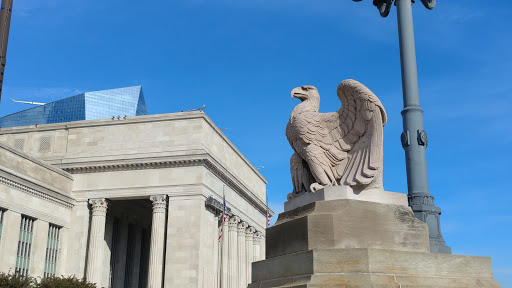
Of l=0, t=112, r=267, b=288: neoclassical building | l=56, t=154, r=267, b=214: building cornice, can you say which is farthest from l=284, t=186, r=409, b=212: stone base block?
l=56, t=154, r=267, b=214: building cornice

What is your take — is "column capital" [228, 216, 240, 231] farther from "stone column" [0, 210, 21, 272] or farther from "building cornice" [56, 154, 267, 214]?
"stone column" [0, 210, 21, 272]

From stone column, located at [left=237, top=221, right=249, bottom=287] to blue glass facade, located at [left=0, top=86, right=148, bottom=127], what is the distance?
39233 millimetres

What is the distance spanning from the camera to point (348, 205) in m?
9.61

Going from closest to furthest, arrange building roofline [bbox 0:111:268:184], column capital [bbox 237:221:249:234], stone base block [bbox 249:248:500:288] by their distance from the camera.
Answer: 1. stone base block [bbox 249:248:500:288]
2. building roofline [bbox 0:111:268:184]
3. column capital [bbox 237:221:249:234]

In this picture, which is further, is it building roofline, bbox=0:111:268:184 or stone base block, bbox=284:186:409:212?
building roofline, bbox=0:111:268:184

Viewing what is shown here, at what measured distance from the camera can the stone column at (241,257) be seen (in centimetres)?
4722

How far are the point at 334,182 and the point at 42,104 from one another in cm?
8120

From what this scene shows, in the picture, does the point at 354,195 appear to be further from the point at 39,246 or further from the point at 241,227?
the point at 241,227

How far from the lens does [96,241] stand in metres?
40.3

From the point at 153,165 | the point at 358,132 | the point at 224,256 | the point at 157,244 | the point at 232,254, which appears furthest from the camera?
the point at 232,254

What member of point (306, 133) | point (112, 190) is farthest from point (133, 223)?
point (306, 133)

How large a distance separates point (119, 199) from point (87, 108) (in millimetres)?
42343

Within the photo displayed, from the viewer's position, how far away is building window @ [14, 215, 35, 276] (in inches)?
1432

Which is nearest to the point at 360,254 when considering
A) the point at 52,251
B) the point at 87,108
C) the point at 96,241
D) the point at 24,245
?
the point at 24,245
